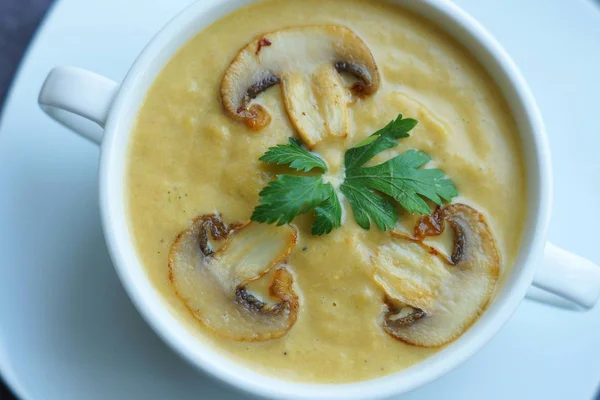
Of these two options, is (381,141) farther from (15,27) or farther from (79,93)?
(15,27)

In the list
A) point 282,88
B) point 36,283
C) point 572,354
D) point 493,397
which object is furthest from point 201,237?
point 572,354

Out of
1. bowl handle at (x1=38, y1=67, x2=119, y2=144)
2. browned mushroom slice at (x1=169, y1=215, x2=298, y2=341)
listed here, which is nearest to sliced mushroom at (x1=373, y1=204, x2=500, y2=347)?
browned mushroom slice at (x1=169, y1=215, x2=298, y2=341)

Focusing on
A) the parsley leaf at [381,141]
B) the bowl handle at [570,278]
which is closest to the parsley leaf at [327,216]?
the parsley leaf at [381,141]

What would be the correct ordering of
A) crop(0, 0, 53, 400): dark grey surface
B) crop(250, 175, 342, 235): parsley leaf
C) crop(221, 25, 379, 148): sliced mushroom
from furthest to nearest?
1. crop(0, 0, 53, 400): dark grey surface
2. crop(221, 25, 379, 148): sliced mushroom
3. crop(250, 175, 342, 235): parsley leaf

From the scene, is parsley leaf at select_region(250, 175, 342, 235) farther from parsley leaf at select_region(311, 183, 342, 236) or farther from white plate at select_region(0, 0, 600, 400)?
white plate at select_region(0, 0, 600, 400)

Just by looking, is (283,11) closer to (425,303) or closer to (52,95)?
(52,95)

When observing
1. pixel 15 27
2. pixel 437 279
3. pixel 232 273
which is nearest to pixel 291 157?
pixel 232 273
